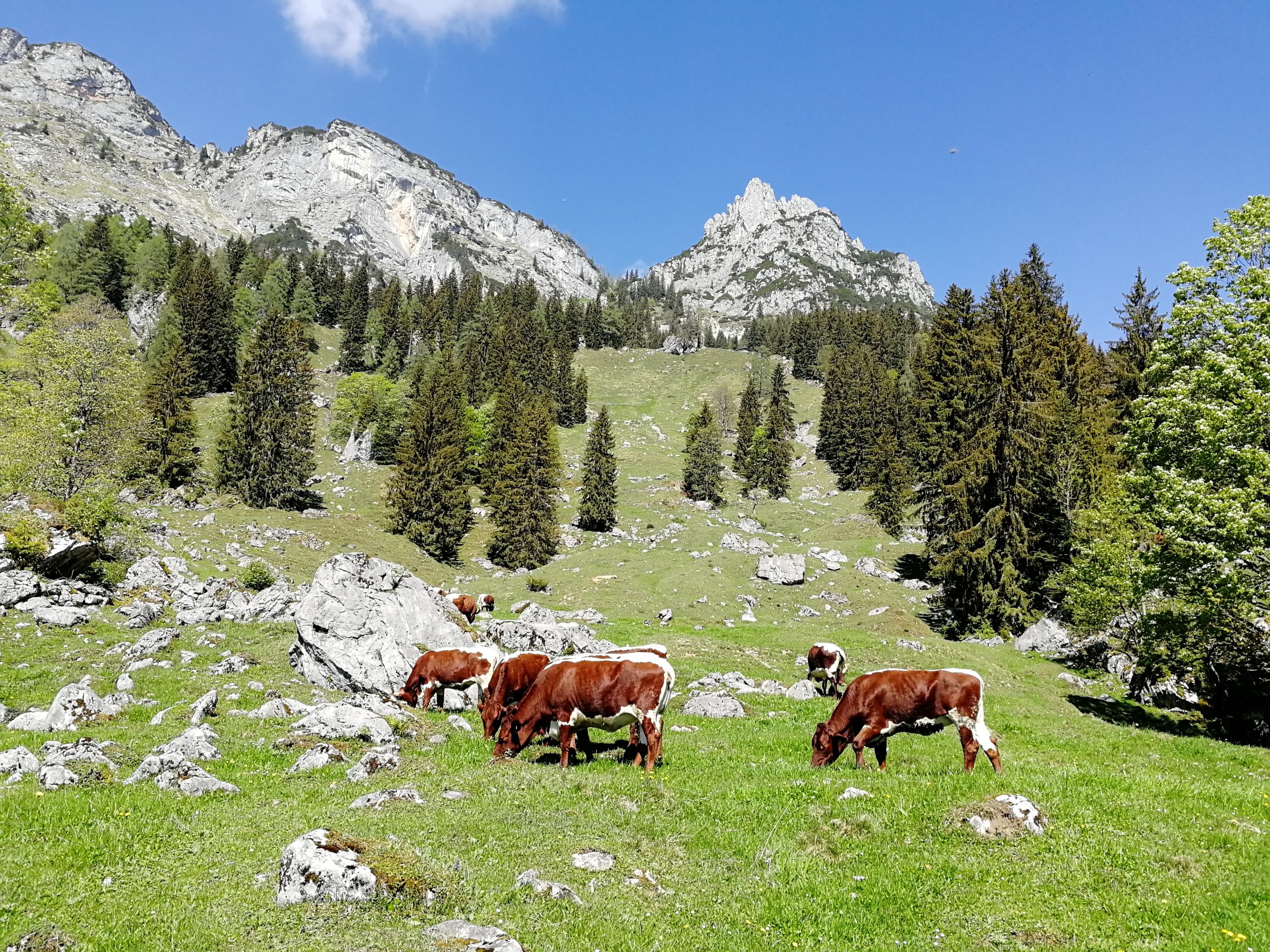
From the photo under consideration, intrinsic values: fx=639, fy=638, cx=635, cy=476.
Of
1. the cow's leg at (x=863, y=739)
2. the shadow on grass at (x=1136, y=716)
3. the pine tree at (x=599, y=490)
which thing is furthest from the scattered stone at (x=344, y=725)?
the pine tree at (x=599, y=490)

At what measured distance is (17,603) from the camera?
83.6 ft

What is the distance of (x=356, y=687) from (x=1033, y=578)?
42.1 meters

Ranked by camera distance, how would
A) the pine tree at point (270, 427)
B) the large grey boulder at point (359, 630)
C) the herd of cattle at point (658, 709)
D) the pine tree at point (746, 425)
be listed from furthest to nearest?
the pine tree at point (746, 425), the pine tree at point (270, 427), the large grey boulder at point (359, 630), the herd of cattle at point (658, 709)

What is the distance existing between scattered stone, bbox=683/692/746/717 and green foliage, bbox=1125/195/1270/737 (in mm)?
13964

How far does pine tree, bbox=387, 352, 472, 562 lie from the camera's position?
64.8 meters

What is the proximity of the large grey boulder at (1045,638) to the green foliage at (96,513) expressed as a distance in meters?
47.9

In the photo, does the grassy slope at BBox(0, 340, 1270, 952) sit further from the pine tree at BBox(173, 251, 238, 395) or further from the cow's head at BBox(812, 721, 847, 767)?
the pine tree at BBox(173, 251, 238, 395)

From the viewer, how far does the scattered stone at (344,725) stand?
14602mm

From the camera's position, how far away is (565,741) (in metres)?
13.8

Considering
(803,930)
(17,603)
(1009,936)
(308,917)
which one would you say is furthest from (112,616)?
(1009,936)

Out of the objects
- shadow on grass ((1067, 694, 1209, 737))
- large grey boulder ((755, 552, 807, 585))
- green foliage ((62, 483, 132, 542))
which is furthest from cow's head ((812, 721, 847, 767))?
large grey boulder ((755, 552, 807, 585))

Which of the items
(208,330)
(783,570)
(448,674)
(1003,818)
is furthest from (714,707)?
(208,330)

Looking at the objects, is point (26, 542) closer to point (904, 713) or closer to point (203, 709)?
point (203, 709)

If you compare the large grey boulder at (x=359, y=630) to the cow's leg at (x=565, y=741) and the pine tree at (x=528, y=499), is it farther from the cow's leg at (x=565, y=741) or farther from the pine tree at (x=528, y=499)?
the pine tree at (x=528, y=499)
